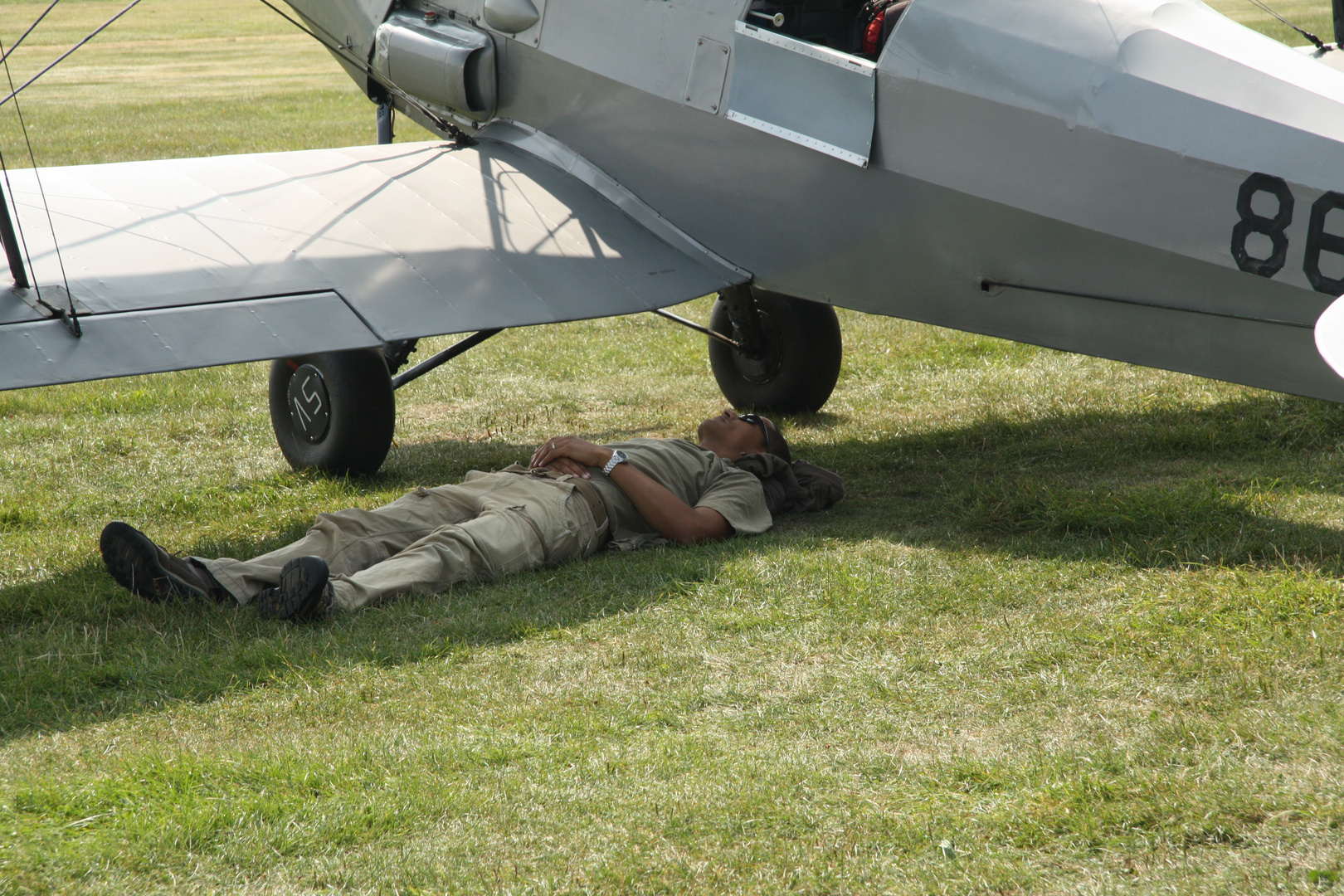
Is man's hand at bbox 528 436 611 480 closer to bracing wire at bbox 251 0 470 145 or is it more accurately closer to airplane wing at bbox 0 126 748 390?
airplane wing at bbox 0 126 748 390

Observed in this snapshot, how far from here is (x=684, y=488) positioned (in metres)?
5.33

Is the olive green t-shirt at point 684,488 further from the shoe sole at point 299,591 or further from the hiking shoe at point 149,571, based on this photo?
the hiking shoe at point 149,571

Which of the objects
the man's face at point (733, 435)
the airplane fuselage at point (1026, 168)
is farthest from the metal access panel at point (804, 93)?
the man's face at point (733, 435)

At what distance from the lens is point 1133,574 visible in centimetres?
449

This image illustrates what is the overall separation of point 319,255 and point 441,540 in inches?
60.8

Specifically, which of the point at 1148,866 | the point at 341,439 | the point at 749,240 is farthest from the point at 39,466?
the point at 1148,866

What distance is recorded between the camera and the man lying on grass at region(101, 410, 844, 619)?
14.7 feet

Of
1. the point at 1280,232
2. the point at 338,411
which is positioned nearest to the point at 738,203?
the point at 338,411

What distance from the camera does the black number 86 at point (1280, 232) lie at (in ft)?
14.3

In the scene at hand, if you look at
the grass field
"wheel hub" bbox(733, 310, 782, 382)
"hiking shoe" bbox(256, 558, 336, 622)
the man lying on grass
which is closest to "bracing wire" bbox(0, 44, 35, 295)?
the man lying on grass

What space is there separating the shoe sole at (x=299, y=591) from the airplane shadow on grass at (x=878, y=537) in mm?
67

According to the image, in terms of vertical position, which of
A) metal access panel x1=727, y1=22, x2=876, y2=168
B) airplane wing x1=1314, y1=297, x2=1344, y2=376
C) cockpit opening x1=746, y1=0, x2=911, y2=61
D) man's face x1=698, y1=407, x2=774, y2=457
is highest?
cockpit opening x1=746, y1=0, x2=911, y2=61

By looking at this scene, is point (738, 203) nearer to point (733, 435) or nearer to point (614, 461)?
point (733, 435)

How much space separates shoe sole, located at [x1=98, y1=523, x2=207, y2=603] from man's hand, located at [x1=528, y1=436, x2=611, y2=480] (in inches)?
56.0
